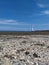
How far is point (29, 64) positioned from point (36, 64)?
1.01 ft

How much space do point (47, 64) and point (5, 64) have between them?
6.04 feet

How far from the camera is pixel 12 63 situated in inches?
316

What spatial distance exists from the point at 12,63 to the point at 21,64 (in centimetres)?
51

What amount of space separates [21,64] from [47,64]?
1150mm

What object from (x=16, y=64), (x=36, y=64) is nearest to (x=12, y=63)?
(x=16, y=64)

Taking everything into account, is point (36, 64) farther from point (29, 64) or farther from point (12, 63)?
point (12, 63)

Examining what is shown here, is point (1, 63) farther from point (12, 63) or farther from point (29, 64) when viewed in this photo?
point (29, 64)

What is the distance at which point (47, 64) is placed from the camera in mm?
7859

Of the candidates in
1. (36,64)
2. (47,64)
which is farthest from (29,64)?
(47,64)

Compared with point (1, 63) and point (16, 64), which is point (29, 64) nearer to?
point (16, 64)

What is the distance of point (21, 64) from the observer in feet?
25.4

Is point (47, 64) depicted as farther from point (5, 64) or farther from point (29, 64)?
point (5, 64)

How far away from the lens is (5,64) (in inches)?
303

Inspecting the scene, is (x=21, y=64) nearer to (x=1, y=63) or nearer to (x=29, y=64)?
(x=29, y=64)
